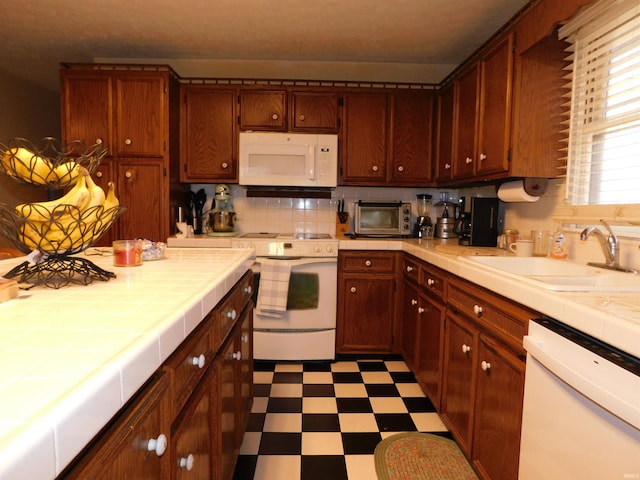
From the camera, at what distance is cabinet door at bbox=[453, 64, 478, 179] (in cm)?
229

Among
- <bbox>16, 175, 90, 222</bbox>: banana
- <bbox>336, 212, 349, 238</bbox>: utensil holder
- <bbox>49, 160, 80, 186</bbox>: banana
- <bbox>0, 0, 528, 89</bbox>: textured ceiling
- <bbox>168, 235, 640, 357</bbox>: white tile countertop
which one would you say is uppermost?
<bbox>0, 0, 528, 89</bbox>: textured ceiling

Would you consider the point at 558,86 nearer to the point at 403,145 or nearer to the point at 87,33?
the point at 403,145

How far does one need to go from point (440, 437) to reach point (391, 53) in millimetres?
2747

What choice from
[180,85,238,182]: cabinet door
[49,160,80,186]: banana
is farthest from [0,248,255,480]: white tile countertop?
[180,85,238,182]: cabinet door

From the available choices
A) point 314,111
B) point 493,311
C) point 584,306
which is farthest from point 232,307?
point 314,111

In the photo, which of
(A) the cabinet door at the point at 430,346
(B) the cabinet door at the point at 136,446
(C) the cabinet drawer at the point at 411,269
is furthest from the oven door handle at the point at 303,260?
(B) the cabinet door at the point at 136,446

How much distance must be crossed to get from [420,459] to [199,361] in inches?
50.0

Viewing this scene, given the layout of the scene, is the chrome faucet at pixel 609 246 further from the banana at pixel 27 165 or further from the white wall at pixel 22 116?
the white wall at pixel 22 116

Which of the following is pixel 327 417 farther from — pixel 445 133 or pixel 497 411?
pixel 445 133

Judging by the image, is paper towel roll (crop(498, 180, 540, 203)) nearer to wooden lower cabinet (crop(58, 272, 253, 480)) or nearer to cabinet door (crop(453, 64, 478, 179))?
cabinet door (crop(453, 64, 478, 179))

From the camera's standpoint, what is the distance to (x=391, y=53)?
3.00 meters

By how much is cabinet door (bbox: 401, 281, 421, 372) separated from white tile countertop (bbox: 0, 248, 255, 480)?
1693mm

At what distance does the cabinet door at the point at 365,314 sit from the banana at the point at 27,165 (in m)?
2.06

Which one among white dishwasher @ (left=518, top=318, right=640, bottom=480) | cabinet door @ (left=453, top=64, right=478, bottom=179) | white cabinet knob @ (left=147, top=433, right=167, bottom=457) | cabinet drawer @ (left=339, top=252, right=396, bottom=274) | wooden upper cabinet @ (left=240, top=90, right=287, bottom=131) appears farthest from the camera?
wooden upper cabinet @ (left=240, top=90, right=287, bottom=131)
